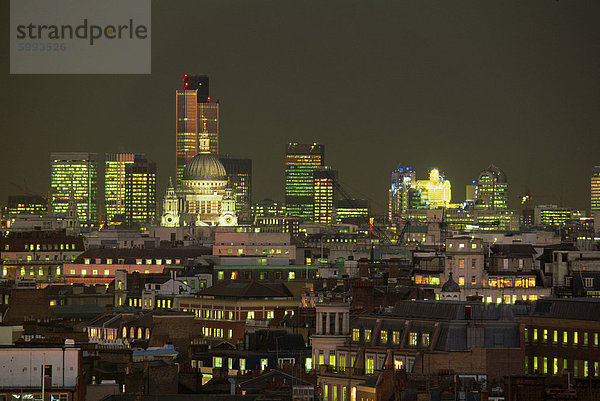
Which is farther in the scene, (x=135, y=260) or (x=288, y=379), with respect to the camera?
(x=135, y=260)

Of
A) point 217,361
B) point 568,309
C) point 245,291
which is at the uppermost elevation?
point 568,309

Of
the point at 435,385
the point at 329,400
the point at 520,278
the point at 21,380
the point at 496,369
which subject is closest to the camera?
the point at 21,380

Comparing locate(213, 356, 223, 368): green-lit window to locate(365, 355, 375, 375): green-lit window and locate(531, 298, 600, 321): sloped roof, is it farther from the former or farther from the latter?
locate(531, 298, 600, 321): sloped roof

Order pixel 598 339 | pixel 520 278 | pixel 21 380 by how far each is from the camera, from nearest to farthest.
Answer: pixel 21 380 → pixel 598 339 → pixel 520 278

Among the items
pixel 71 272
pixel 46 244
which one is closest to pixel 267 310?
pixel 71 272

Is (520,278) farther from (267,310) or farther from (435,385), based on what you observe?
(435,385)

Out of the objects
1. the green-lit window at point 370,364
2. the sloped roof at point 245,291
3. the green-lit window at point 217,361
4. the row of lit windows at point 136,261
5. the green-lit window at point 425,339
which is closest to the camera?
the green-lit window at point 425,339

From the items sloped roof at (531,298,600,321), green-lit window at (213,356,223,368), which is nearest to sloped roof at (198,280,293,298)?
sloped roof at (531,298,600,321)

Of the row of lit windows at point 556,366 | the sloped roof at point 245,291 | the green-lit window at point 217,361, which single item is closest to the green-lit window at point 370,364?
the row of lit windows at point 556,366

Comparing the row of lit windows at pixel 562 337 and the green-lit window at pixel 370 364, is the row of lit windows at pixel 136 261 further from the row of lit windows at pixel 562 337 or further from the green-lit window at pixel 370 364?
the green-lit window at pixel 370 364

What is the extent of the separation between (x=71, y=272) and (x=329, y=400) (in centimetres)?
10134

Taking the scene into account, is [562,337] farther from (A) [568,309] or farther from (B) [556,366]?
(A) [568,309]

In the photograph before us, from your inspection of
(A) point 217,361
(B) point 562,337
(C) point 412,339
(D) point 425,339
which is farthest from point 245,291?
(D) point 425,339

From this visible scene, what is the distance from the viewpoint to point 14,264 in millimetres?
159750
